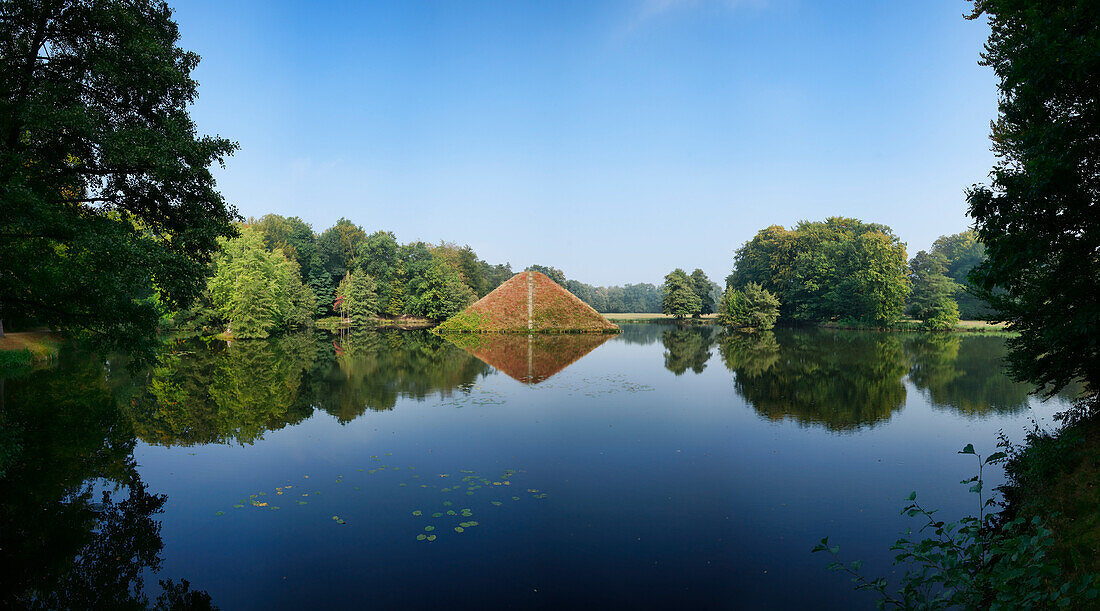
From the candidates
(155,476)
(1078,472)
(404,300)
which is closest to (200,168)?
(155,476)

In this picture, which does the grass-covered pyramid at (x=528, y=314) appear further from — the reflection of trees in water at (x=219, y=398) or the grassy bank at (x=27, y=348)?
the grassy bank at (x=27, y=348)

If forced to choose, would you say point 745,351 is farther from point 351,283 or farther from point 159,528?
point 351,283

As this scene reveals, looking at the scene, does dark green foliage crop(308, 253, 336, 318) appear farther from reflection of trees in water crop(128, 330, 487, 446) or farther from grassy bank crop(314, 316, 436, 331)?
reflection of trees in water crop(128, 330, 487, 446)

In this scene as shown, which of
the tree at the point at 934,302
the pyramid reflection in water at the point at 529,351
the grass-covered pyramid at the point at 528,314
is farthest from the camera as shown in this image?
the tree at the point at 934,302

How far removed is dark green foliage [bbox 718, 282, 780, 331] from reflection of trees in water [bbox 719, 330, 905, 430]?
66.0 ft

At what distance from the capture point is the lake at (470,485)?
5.84 meters

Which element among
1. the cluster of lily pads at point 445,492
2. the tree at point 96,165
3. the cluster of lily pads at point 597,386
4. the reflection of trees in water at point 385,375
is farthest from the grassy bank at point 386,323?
the cluster of lily pads at point 445,492

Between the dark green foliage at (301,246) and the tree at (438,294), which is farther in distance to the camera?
the dark green foliage at (301,246)

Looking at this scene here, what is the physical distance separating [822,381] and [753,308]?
36789 mm

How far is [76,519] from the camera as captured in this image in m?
7.29

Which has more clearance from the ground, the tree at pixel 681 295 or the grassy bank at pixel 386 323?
the tree at pixel 681 295

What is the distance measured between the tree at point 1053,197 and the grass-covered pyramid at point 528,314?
37289 millimetres

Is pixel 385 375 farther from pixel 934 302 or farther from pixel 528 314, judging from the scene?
pixel 934 302

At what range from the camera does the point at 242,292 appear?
35.7 metres
